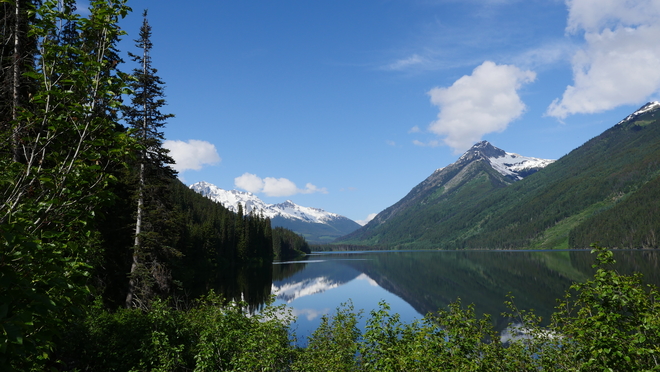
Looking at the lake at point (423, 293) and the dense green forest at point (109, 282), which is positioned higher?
the dense green forest at point (109, 282)

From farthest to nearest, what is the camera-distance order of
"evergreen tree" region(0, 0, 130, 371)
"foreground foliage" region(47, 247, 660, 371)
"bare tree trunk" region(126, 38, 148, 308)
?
"bare tree trunk" region(126, 38, 148, 308) < "foreground foliage" region(47, 247, 660, 371) < "evergreen tree" region(0, 0, 130, 371)

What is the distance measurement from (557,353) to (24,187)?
50.5 ft

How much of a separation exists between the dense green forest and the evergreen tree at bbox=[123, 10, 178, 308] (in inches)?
4.3

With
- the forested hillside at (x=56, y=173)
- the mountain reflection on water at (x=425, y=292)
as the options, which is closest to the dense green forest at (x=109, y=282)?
the forested hillside at (x=56, y=173)

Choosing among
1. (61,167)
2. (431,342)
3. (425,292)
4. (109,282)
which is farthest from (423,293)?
(61,167)

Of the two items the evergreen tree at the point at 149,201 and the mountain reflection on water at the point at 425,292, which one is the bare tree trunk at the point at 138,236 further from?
the mountain reflection on water at the point at 425,292

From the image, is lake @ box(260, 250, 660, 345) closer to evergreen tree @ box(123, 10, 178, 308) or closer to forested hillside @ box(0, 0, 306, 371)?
evergreen tree @ box(123, 10, 178, 308)

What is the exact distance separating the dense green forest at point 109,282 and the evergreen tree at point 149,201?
4.3 inches

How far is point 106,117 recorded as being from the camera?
637 cm

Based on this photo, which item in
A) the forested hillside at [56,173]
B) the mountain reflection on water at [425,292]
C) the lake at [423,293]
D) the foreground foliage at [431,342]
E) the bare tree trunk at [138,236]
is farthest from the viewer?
the mountain reflection on water at [425,292]

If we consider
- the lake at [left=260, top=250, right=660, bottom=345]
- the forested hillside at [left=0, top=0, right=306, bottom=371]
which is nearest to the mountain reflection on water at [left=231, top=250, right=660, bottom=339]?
the lake at [left=260, top=250, right=660, bottom=345]

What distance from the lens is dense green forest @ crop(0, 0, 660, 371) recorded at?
4992 mm

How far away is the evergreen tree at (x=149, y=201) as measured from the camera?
2395cm

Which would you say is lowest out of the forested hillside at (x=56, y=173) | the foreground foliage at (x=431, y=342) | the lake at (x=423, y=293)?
the lake at (x=423, y=293)
